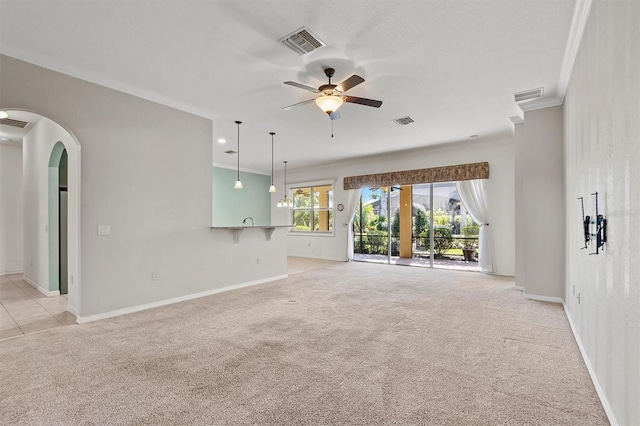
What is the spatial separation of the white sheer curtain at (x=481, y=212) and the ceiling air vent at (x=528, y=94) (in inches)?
105

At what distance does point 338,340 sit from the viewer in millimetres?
3018

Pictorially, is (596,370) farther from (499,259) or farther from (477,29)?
(499,259)

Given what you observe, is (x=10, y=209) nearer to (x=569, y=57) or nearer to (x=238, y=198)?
(x=238, y=198)

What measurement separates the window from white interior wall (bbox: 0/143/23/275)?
673 cm

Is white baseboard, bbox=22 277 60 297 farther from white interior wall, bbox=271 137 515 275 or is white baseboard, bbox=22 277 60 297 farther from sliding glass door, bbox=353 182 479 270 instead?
sliding glass door, bbox=353 182 479 270

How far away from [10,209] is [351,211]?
7964 millimetres

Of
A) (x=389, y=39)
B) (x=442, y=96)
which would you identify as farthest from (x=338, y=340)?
(x=442, y=96)

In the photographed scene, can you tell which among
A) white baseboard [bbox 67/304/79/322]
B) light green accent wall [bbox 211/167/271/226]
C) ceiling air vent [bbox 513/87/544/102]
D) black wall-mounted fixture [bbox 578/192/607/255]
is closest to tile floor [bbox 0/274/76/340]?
white baseboard [bbox 67/304/79/322]

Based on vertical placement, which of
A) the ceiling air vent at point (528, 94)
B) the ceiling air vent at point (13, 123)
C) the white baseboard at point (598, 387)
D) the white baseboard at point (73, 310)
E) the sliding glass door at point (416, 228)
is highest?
the ceiling air vent at point (528, 94)

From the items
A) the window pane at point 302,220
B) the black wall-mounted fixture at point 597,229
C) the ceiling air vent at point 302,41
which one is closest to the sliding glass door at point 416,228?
the window pane at point 302,220

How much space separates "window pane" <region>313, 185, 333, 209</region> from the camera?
9434 millimetres

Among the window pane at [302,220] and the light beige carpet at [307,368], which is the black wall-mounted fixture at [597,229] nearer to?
the light beige carpet at [307,368]

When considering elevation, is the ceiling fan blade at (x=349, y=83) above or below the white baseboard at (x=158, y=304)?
above

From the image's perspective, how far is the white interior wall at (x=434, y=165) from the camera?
21.3 feet
